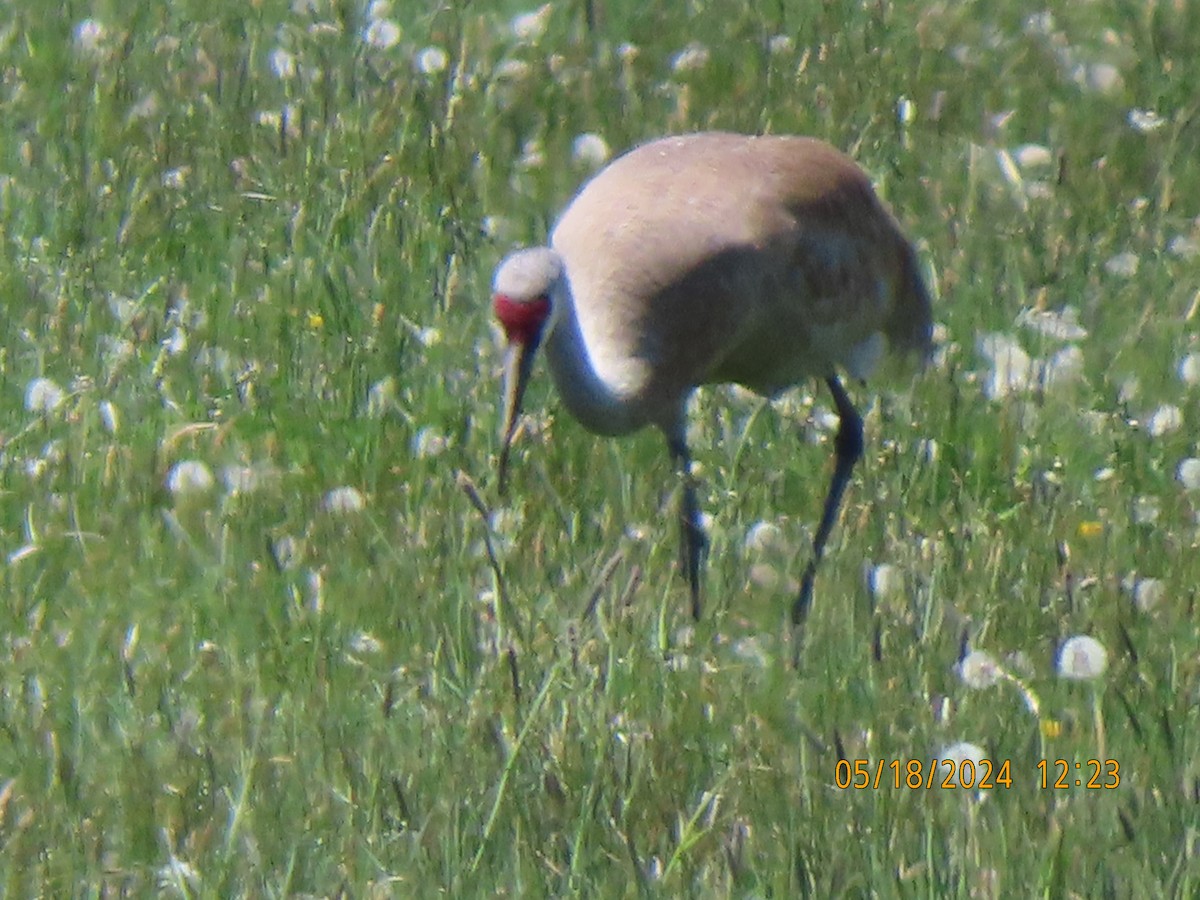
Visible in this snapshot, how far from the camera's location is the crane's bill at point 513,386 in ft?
14.9

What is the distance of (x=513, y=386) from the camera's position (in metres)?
4.61

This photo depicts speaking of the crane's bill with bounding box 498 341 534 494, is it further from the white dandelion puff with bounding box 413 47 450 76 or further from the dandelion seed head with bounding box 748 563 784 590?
the white dandelion puff with bounding box 413 47 450 76

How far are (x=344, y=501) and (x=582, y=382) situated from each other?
0.55 m

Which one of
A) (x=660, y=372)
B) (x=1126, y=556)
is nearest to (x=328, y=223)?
(x=660, y=372)

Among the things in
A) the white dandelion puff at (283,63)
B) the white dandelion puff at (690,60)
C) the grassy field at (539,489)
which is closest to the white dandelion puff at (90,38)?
the grassy field at (539,489)

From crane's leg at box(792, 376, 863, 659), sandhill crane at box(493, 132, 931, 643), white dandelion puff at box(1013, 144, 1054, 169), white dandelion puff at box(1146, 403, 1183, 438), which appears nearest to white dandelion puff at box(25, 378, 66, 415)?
sandhill crane at box(493, 132, 931, 643)

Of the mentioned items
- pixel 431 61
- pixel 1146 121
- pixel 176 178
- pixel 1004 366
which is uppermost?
pixel 431 61

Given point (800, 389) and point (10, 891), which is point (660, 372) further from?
point (10, 891)

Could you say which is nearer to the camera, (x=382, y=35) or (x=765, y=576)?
(x=765, y=576)

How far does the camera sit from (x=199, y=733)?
3.96 meters

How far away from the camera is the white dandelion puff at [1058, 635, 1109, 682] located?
159 inches

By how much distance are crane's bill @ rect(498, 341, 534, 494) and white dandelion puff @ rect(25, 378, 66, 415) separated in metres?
1.16
